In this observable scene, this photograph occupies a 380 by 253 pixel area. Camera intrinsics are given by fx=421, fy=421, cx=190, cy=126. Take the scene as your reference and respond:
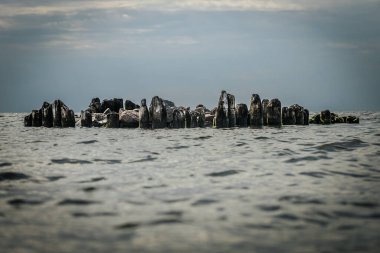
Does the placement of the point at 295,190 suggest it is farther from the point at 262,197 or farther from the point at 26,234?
the point at 26,234

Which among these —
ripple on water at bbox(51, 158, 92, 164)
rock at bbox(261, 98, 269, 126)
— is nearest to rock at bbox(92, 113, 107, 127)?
rock at bbox(261, 98, 269, 126)

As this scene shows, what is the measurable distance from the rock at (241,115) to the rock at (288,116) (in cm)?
484

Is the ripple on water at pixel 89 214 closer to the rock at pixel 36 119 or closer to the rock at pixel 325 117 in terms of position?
the rock at pixel 325 117

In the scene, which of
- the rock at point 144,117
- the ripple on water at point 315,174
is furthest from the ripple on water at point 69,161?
the rock at point 144,117

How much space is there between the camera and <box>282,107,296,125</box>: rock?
47250 mm

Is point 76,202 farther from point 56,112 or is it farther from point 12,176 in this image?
point 56,112

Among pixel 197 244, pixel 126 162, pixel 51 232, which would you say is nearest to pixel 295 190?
pixel 197 244

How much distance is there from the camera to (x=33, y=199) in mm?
9180

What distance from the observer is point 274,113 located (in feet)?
148

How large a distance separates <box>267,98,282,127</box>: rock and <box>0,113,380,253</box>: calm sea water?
29501mm

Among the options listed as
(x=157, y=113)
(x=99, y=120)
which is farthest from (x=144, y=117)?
(x=99, y=120)

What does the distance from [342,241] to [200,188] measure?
464 cm

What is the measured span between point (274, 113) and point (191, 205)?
38097 millimetres

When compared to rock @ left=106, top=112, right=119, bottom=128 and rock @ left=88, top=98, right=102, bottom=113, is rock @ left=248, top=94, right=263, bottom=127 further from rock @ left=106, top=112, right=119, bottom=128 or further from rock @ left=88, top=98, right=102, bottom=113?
rock @ left=88, top=98, right=102, bottom=113
